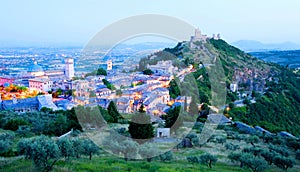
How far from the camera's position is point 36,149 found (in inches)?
336

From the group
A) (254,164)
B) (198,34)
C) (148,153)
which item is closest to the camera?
(254,164)

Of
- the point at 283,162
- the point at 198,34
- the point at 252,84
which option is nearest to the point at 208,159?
the point at 283,162

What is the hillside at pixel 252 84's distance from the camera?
38.7m

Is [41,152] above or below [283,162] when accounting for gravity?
above

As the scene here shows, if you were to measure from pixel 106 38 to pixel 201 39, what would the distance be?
221 ft

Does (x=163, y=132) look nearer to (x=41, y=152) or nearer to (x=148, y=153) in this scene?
(x=148, y=153)

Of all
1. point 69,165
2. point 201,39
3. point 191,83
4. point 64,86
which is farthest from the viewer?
point 201,39

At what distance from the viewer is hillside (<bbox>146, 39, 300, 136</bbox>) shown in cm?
3866

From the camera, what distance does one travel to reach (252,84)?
5909cm

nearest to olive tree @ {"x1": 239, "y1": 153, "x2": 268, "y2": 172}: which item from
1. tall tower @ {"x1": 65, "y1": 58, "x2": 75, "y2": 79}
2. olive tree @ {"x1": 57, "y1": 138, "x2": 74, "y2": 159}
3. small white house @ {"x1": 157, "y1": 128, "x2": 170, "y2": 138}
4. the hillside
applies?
small white house @ {"x1": 157, "y1": 128, "x2": 170, "y2": 138}

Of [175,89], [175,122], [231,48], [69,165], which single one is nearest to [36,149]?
[69,165]

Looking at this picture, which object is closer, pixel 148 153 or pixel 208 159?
pixel 148 153

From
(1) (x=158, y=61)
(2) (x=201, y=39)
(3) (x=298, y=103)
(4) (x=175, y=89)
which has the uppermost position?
(2) (x=201, y=39)

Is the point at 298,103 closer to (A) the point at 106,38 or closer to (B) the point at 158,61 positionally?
(B) the point at 158,61
